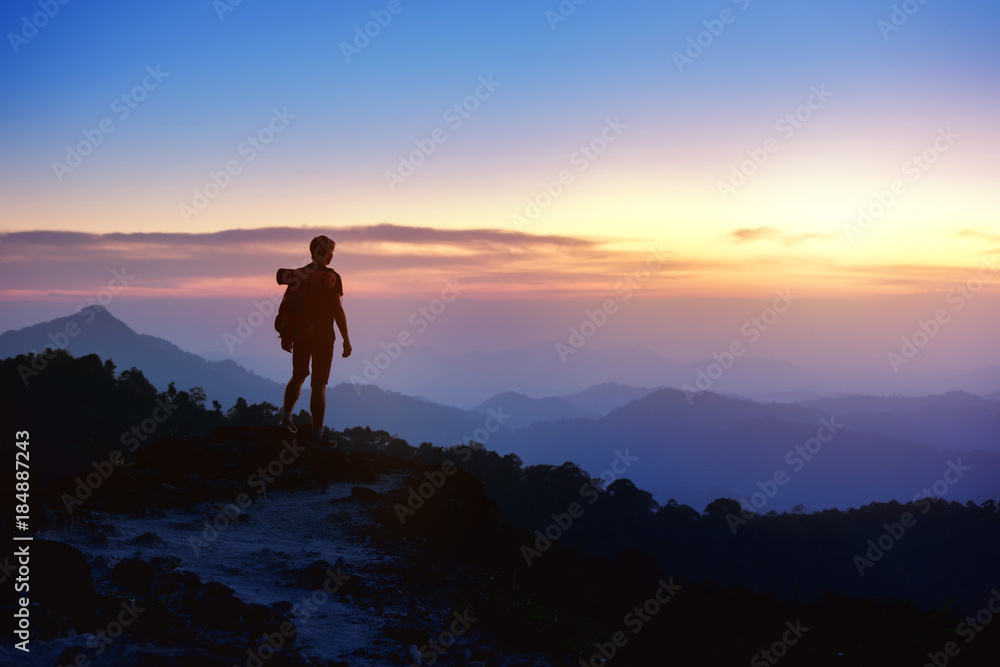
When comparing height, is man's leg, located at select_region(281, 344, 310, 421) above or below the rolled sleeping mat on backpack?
below

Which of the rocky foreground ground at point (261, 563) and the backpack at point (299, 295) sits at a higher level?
the backpack at point (299, 295)

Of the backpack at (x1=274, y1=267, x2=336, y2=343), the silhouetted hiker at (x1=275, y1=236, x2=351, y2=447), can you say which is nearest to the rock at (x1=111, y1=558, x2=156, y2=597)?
the silhouetted hiker at (x1=275, y1=236, x2=351, y2=447)

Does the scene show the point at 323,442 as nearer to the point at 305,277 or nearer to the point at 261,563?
the point at 305,277

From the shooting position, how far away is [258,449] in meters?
12.6

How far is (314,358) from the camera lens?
1237cm

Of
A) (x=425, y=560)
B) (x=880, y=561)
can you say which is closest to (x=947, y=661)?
(x=425, y=560)

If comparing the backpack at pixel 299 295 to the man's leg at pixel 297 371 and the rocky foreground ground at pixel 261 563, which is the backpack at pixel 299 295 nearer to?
the man's leg at pixel 297 371

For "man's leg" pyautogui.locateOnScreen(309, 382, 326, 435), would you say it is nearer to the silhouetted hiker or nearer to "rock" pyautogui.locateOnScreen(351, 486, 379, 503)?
the silhouetted hiker

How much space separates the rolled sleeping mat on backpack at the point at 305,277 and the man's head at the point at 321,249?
0.24 metres

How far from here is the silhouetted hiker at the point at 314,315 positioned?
12086mm

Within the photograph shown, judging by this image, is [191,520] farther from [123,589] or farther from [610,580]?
[610,580]

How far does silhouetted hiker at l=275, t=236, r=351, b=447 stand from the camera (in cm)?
1209

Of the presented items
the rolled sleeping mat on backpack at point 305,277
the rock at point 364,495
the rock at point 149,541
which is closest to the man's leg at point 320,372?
the rolled sleeping mat on backpack at point 305,277

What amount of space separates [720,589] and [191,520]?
10436mm
